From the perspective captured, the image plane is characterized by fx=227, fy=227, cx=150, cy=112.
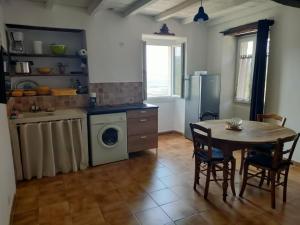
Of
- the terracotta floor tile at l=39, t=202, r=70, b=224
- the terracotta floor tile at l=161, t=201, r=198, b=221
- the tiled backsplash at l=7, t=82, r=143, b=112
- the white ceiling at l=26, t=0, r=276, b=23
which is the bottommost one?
the terracotta floor tile at l=39, t=202, r=70, b=224

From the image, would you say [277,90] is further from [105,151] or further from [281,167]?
[105,151]

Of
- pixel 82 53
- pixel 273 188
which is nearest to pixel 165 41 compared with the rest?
pixel 82 53

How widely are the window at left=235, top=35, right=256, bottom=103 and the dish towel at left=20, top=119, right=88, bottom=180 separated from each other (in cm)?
311

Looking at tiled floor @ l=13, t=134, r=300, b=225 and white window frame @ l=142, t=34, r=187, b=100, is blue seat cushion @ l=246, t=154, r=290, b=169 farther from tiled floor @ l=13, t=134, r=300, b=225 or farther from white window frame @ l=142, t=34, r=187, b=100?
white window frame @ l=142, t=34, r=187, b=100

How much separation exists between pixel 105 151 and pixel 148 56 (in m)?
2.28

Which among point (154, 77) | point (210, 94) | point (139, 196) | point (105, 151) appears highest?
point (154, 77)

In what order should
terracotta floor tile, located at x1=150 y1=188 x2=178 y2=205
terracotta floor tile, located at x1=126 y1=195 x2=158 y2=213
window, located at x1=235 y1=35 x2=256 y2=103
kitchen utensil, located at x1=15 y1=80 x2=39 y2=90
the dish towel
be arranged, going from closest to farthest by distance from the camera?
terracotta floor tile, located at x1=126 y1=195 x2=158 y2=213 → terracotta floor tile, located at x1=150 y1=188 x2=178 y2=205 → the dish towel → kitchen utensil, located at x1=15 y1=80 x2=39 y2=90 → window, located at x1=235 y1=35 x2=256 y2=103

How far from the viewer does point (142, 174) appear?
126 inches

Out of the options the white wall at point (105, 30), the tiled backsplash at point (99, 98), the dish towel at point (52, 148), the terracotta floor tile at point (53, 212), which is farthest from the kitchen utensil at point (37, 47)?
the terracotta floor tile at point (53, 212)

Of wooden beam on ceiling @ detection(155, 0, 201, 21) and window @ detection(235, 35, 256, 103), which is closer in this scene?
wooden beam on ceiling @ detection(155, 0, 201, 21)

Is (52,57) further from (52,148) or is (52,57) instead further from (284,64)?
(284,64)

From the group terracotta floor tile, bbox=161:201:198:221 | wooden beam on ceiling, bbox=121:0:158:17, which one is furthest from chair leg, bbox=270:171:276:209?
wooden beam on ceiling, bbox=121:0:158:17

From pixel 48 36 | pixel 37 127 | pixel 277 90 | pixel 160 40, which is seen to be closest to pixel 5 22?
pixel 48 36

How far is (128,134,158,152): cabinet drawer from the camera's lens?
378 centimetres
